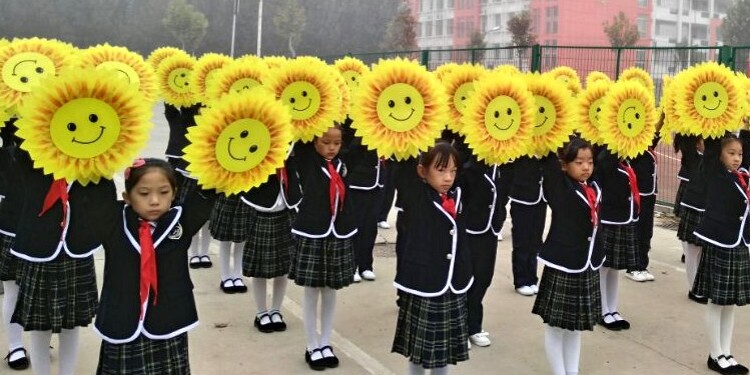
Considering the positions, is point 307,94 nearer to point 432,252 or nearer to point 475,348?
point 432,252

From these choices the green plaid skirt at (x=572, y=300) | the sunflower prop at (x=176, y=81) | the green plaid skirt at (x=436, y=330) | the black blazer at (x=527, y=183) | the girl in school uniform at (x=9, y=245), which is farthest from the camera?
the sunflower prop at (x=176, y=81)

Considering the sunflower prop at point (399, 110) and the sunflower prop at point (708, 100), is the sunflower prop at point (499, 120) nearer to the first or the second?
the sunflower prop at point (399, 110)

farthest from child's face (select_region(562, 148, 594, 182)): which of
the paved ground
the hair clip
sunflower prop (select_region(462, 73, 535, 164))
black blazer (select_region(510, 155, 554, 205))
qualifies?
the hair clip

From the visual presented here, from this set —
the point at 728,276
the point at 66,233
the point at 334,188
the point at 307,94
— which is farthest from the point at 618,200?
the point at 66,233

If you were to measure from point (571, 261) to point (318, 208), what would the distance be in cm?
150

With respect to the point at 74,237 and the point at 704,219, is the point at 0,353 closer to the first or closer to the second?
the point at 74,237

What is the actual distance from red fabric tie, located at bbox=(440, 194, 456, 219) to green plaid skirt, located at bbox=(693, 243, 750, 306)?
70.8 inches

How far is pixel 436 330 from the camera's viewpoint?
11.2ft

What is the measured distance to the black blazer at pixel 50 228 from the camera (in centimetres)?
361

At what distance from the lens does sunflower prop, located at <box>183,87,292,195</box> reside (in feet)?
9.19

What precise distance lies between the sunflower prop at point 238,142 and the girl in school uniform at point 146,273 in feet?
0.47

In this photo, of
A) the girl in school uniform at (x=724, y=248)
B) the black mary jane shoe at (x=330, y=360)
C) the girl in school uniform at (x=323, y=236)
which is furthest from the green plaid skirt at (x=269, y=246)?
the girl in school uniform at (x=724, y=248)

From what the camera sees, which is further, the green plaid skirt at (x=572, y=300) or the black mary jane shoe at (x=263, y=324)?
the black mary jane shoe at (x=263, y=324)

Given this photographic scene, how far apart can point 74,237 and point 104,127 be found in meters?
1.00
